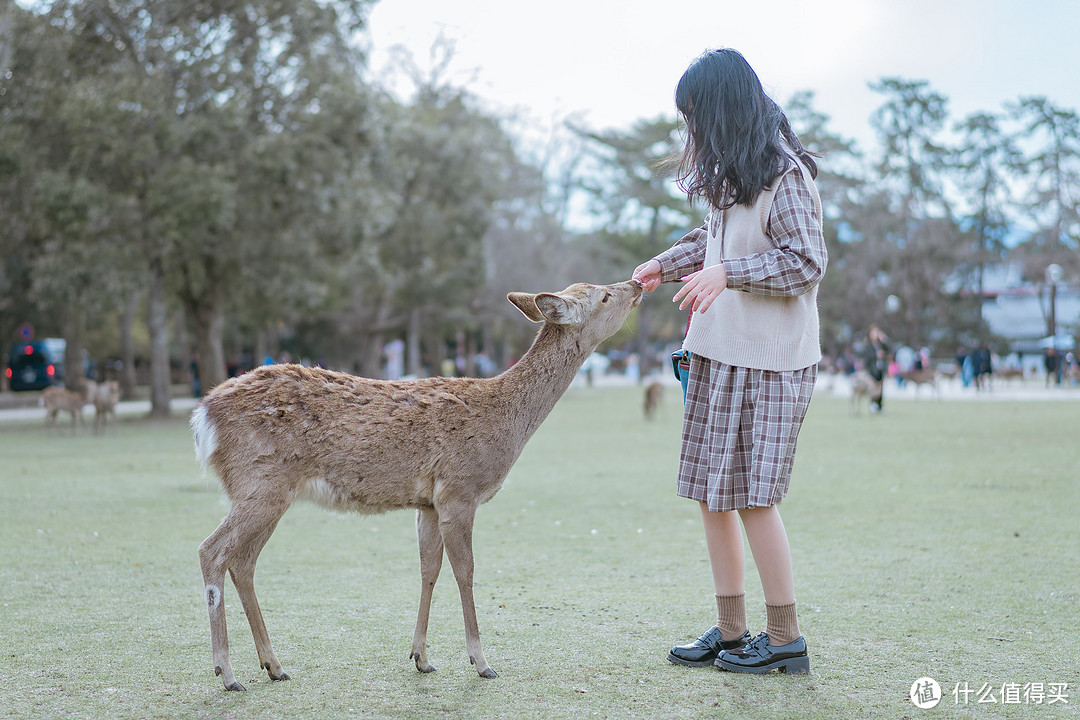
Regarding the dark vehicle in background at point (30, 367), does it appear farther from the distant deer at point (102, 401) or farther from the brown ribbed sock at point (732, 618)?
the brown ribbed sock at point (732, 618)

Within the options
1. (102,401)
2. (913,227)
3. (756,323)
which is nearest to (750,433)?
(756,323)

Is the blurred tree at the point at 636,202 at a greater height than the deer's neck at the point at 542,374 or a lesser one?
greater

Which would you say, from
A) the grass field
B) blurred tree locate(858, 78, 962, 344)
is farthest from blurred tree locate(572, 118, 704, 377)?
the grass field

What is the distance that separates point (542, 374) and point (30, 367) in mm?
39489

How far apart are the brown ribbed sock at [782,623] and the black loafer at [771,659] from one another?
0.02m

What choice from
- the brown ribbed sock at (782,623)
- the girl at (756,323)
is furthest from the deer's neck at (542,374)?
the brown ribbed sock at (782,623)

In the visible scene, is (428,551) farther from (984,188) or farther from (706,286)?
(984,188)

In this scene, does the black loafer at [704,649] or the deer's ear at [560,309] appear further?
the deer's ear at [560,309]

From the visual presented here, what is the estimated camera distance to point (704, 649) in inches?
166

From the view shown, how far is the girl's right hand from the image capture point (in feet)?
15.2

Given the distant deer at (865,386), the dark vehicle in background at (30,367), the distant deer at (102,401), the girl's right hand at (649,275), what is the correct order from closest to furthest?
the girl's right hand at (649,275) → the distant deer at (102,401) → the distant deer at (865,386) → the dark vehicle in background at (30,367)

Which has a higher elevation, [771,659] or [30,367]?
[30,367]

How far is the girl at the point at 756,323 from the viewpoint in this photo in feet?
13.1

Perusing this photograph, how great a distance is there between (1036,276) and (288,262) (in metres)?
42.7
